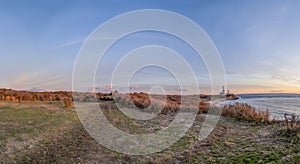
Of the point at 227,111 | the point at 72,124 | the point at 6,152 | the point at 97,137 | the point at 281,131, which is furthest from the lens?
the point at 227,111

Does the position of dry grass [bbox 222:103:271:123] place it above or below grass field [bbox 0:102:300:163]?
above

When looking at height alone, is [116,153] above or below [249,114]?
below

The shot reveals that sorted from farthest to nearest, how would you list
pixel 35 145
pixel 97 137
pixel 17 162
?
pixel 97 137 → pixel 35 145 → pixel 17 162

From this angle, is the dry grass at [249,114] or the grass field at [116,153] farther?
the dry grass at [249,114]

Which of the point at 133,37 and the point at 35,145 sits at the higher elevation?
the point at 133,37

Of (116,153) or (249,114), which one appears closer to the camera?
(116,153)

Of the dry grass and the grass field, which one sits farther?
the dry grass

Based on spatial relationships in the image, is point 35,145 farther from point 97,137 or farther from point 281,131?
point 281,131

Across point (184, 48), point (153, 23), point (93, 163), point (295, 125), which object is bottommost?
point (93, 163)

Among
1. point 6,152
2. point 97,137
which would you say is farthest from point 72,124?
point 6,152

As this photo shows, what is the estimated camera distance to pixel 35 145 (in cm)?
650

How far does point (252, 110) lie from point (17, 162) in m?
11.7

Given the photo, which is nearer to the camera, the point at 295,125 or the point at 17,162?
the point at 17,162

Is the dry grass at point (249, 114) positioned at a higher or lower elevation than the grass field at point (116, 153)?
higher
